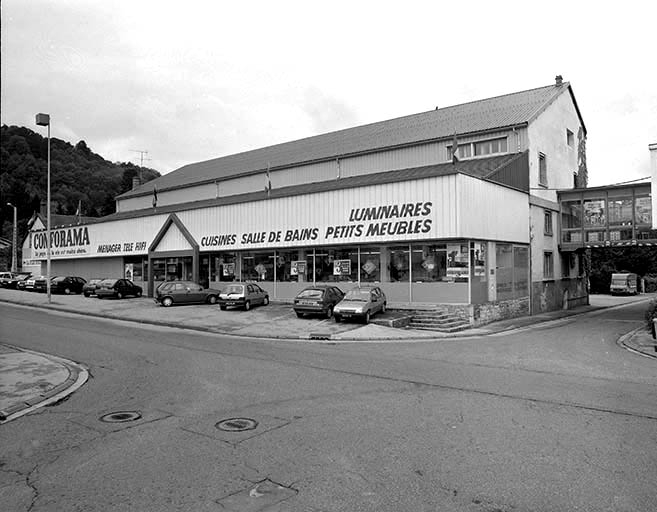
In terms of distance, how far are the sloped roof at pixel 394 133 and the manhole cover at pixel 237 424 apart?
25402mm

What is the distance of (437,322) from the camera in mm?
21000

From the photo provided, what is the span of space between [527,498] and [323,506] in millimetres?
1821

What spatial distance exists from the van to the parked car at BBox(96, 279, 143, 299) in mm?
53151

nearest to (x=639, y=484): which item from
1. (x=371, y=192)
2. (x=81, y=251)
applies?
(x=371, y=192)

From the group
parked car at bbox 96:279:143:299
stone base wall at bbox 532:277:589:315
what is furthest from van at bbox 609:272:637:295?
parked car at bbox 96:279:143:299

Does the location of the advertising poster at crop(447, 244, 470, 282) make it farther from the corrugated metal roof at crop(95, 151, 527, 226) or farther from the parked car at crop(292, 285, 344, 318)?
the parked car at crop(292, 285, 344, 318)

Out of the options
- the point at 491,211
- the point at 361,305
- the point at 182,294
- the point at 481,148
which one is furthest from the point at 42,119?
the point at 481,148

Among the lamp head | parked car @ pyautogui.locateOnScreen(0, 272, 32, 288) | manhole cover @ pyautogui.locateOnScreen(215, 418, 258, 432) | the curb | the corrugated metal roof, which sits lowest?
the curb

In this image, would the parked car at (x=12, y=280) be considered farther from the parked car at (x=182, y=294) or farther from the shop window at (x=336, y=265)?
the shop window at (x=336, y=265)

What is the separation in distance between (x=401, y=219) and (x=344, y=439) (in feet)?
59.0

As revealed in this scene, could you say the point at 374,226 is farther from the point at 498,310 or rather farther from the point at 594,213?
the point at 594,213

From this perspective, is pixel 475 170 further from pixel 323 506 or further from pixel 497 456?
pixel 323 506

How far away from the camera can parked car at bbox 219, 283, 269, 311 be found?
25938 millimetres

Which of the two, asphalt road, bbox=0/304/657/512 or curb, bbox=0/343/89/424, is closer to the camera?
asphalt road, bbox=0/304/657/512
